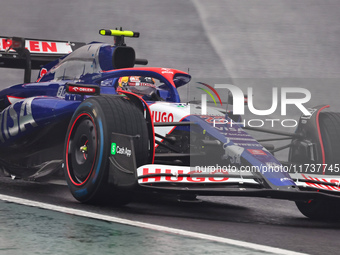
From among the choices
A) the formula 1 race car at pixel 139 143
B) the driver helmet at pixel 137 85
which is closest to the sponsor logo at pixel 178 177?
the formula 1 race car at pixel 139 143

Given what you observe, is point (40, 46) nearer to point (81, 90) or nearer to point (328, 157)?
point (81, 90)

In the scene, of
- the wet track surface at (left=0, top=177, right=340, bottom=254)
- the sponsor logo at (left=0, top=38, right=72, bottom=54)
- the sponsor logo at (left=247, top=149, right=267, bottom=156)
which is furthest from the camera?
the sponsor logo at (left=0, top=38, right=72, bottom=54)

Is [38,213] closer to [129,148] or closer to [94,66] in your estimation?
[129,148]

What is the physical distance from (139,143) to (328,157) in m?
1.63

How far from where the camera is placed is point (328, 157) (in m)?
6.01

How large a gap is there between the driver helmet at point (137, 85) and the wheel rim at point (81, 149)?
1.70 meters

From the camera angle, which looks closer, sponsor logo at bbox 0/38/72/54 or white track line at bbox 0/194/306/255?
white track line at bbox 0/194/306/255

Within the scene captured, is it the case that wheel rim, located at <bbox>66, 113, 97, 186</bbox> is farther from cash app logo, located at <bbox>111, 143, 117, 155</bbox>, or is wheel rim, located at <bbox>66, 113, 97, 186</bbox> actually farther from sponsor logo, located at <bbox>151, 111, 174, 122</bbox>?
sponsor logo, located at <bbox>151, 111, 174, 122</bbox>

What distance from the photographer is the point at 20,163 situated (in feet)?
24.0

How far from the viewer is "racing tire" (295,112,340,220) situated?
5887 mm

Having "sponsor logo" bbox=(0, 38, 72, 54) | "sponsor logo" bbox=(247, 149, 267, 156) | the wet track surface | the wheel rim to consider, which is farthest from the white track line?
"sponsor logo" bbox=(0, 38, 72, 54)

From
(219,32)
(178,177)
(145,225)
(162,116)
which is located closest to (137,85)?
(162,116)

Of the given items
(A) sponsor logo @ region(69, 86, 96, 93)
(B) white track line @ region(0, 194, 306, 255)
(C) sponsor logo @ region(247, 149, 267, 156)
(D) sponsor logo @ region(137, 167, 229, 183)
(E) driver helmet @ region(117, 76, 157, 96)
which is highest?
(E) driver helmet @ region(117, 76, 157, 96)

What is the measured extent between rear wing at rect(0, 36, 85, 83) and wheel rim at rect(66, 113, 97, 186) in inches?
103
